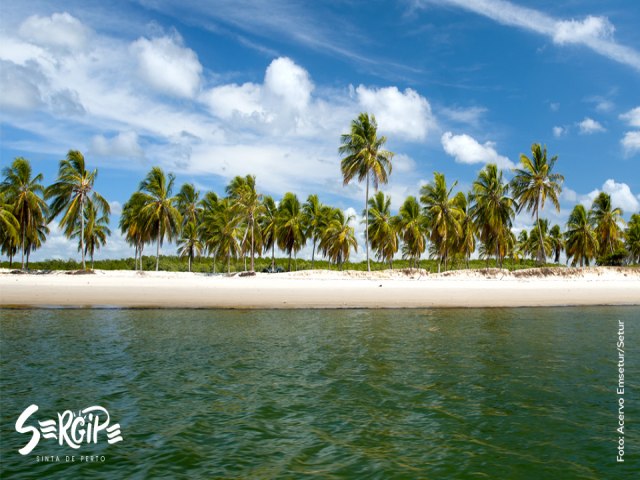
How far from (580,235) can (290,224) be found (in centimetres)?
3950

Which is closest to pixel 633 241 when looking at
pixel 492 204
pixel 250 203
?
pixel 492 204

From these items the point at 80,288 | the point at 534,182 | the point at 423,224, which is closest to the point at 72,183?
the point at 80,288

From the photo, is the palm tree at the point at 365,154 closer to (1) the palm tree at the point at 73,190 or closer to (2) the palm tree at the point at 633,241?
(1) the palm tree at the point at 73,190

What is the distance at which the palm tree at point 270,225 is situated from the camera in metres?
56.3

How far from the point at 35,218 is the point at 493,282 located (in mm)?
46190

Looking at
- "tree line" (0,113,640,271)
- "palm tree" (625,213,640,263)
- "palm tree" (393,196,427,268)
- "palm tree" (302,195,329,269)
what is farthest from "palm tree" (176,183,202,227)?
"palm tree" (625,213,640,263)

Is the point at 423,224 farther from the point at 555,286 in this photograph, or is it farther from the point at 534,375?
the point at 534,375

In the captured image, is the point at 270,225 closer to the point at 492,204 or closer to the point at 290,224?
the point at 290,224

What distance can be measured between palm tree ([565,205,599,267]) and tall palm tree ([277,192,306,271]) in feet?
122

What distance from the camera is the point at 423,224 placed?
179ft

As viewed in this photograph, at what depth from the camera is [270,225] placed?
56.4m

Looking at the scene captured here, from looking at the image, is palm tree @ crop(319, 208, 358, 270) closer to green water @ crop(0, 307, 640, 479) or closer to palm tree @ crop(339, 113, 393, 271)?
palm tree @ crop(339, 113, 393, 271)

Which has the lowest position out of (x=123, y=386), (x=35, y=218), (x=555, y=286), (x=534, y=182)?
(x=123, y=386)

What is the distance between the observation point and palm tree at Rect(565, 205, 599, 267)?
6147 cm
